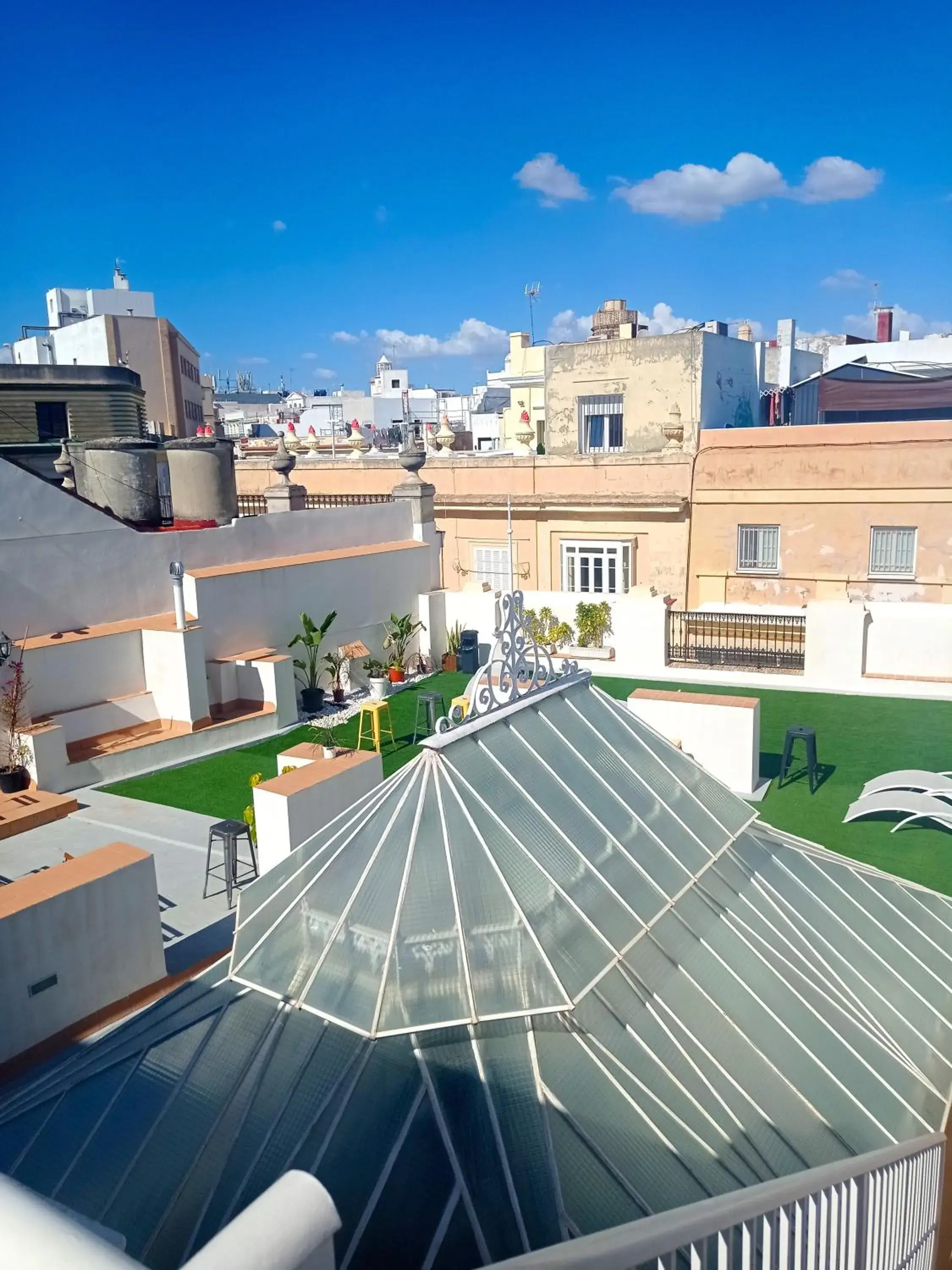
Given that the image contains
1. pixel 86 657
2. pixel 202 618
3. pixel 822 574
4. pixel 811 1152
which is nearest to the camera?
pixel 811 1152

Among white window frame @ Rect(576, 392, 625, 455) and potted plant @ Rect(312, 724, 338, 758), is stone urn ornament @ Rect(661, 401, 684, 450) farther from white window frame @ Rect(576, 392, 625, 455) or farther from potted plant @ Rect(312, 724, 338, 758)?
potted plant @ Rect(312, 724, 338, 758)

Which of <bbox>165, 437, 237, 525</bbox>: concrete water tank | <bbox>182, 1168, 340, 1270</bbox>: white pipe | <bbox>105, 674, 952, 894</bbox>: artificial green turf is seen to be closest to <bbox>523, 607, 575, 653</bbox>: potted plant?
<bbox>105, 674, 952, 894</bbox>: artificial green turf

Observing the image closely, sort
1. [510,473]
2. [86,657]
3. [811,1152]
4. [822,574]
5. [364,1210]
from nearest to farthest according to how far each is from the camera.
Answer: [364,1210], [811,1152], [86,657], [822,574], [510,473]

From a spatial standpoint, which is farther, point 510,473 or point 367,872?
point 510,473

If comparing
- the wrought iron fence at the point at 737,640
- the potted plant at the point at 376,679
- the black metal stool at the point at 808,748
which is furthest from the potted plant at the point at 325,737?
the wrought iron fence at the point at 737,640

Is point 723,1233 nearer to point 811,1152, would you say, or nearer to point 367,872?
point 811,1152

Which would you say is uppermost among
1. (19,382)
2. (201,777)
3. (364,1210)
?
(19,382)

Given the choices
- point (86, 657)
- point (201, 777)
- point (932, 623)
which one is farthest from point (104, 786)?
point (932, 623)

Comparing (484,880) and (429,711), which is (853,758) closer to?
(429,711)
